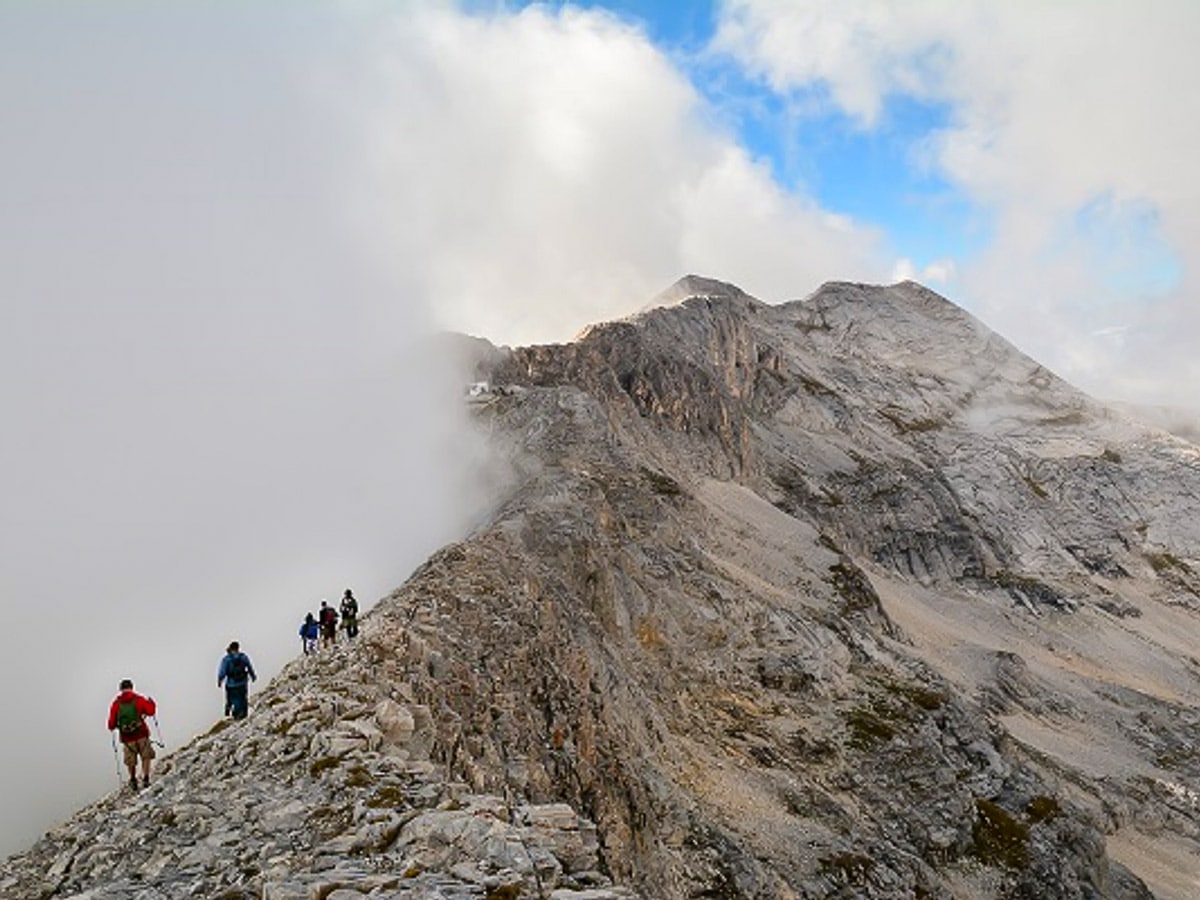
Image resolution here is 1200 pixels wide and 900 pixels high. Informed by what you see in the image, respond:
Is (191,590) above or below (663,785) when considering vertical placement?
above

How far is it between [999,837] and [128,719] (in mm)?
63048

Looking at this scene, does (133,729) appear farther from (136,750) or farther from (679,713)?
(679,713)

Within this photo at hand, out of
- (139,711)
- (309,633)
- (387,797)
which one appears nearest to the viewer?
(387,797)

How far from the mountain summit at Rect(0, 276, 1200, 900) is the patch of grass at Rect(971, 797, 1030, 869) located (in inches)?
10.1

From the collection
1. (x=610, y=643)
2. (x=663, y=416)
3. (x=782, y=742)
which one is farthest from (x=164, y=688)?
(x=663, y=416)

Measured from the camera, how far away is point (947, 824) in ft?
201

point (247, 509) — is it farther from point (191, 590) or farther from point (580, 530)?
point (580, 530)

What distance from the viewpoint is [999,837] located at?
6425 centimetres

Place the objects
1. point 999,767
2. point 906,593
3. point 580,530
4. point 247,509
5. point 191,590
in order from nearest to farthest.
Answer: point 580,530, point 191,590, point 999,767, point 247,509, point 906,593

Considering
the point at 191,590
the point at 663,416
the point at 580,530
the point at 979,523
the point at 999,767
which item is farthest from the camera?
the point at 979,523

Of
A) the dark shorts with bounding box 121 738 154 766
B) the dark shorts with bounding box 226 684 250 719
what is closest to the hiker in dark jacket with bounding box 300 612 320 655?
the dark shorts with bounding box 226 684 250 719

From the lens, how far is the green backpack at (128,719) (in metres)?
21.9

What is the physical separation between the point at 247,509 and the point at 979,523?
15458cm

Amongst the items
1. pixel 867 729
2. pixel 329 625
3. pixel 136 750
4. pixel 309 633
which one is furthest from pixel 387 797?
pixel 867 729
